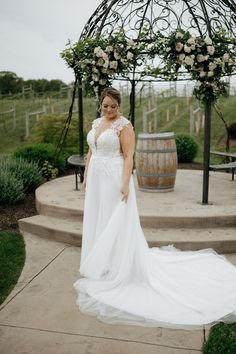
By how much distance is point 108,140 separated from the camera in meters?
4.39

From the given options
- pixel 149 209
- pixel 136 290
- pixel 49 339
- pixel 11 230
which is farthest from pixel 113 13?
pixel 49 339

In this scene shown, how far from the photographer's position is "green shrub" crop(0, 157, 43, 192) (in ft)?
27.7

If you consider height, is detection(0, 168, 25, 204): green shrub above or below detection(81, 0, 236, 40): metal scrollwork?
below

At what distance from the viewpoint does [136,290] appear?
4.31 meters

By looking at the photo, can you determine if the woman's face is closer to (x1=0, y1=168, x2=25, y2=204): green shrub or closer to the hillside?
(x1=0, y1=168, x2=25, y2=204): green shrub

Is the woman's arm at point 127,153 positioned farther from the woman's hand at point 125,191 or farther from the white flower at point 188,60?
the white flower at point 188,60

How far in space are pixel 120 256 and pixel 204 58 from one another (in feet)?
11.1

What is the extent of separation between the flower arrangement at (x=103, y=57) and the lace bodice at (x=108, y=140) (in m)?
2.42

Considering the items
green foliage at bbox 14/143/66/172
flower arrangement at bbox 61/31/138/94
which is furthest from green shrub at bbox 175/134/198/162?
flower arrangement at bbox 61/31/138/94

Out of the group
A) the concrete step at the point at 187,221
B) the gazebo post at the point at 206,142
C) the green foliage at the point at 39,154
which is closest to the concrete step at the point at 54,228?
the concrete step at the point at 187,221

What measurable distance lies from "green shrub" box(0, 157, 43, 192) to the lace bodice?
4145mm

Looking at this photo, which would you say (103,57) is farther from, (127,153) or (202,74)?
(127,153)

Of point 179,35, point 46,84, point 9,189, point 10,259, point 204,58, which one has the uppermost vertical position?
point 46,84

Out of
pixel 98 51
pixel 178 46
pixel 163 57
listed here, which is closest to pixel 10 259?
pixel 98 51
